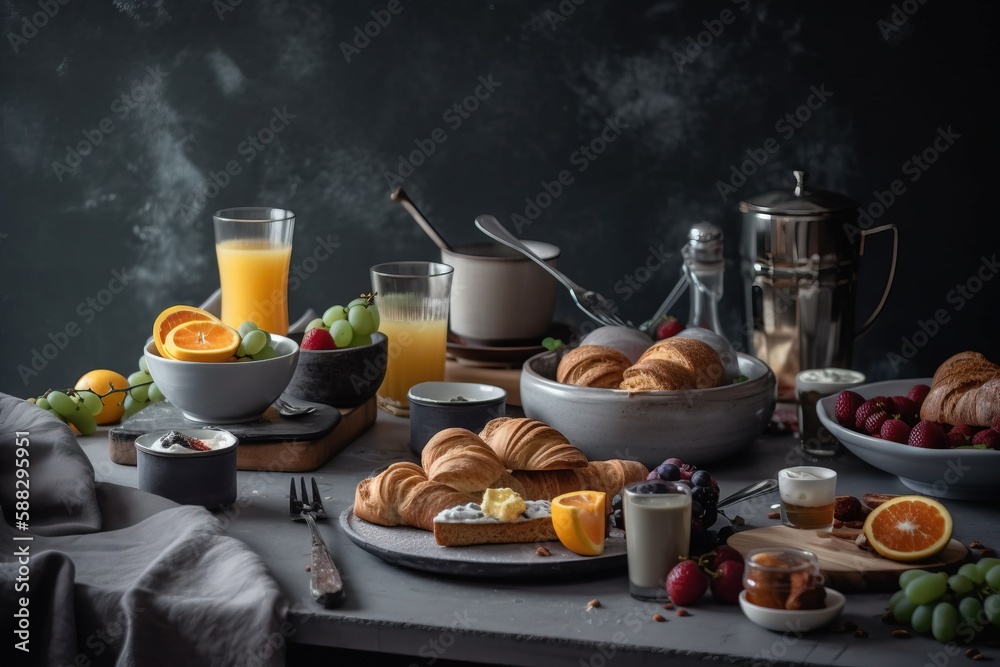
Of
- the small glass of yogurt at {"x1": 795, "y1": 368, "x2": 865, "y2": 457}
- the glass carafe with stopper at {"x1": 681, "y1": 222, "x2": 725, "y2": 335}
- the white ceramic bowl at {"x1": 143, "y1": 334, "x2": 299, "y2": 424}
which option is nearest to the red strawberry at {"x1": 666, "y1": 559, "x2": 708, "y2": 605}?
the small glass of yogurt at {"x1": 795, "y1": 368, "x2": 865, "y2": 457}

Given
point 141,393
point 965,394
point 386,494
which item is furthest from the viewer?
point 141,393

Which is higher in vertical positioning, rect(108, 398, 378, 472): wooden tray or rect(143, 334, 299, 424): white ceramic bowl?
rect(143, 334, 299, 424): white ceramic bowl

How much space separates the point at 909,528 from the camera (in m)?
1.22

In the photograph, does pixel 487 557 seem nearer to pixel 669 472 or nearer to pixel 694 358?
pixel 669 472

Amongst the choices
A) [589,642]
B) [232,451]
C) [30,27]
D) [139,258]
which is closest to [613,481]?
[589,642]

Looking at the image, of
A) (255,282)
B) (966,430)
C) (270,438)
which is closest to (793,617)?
(966,430)

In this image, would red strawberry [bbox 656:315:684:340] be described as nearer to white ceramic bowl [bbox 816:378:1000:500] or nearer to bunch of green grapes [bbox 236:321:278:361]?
white ceramic bowl [bbox 816:378:1000:500]

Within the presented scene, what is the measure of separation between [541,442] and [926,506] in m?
0.47

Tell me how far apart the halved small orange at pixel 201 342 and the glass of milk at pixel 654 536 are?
74 cm

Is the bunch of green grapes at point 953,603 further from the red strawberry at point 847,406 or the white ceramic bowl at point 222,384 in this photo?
the white ceramic bowl at point 222,384

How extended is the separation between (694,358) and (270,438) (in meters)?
0.67

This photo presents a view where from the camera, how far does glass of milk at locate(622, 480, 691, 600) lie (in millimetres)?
1141

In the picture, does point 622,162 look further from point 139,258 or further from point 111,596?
point 111,596

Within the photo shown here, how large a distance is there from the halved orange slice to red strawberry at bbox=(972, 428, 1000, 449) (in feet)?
3.71
